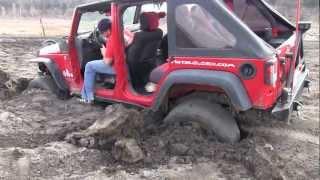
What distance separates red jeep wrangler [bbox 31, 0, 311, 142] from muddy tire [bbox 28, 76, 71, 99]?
378 millimetres

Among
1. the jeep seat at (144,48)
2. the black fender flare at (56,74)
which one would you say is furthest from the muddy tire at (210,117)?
the black fender flare at (56,74)

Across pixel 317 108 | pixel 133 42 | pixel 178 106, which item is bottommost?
pixel 317 108

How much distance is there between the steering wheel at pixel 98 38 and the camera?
21.6 feet

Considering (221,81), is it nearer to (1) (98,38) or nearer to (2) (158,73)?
(2) (158,73)

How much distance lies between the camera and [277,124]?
6867mm

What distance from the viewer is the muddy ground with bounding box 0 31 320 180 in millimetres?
5129

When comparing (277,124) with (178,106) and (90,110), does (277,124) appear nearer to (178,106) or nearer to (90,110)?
(178,106)

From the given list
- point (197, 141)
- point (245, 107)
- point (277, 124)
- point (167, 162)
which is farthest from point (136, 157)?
point (277, 124)

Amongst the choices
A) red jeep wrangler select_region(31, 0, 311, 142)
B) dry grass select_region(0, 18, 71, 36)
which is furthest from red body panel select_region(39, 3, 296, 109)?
dry grass select_region(0, 18, 71, 36)

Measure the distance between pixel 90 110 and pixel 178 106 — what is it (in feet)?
5.13

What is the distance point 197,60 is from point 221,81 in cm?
38

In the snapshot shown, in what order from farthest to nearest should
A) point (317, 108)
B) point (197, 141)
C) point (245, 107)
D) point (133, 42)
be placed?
point (317, 108) → point (133, 42) → point (197, 141) → point (245, 107)

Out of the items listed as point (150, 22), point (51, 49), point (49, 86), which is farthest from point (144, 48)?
point (49, 86)

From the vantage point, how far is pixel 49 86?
7.64 metres
